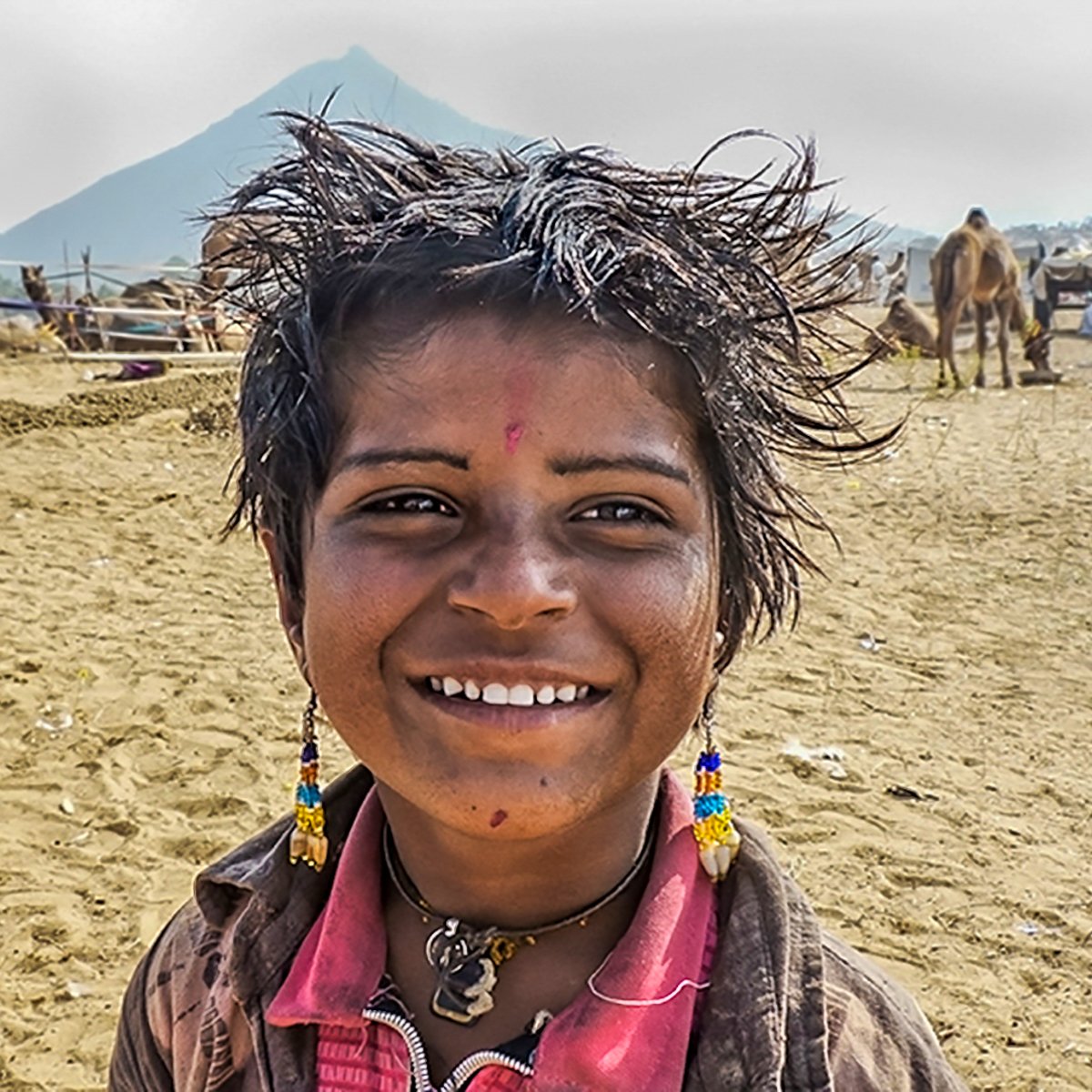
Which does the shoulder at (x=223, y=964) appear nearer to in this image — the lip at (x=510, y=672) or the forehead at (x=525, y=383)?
the lip at (x=510, y=672)

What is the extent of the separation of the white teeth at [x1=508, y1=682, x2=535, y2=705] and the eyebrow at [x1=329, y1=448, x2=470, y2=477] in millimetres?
211

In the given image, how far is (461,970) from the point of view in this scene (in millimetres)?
1232

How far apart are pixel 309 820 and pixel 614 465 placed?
58cm

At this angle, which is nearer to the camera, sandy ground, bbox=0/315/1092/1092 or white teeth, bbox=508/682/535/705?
white teeth, bbox=508/682/535/705

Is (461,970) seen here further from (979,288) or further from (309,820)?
(979,288)

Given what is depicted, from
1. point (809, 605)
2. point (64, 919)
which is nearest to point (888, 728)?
point (809, 605)

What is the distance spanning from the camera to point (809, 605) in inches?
223

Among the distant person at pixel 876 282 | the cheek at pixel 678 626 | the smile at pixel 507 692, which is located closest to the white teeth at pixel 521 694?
the smile at pixel 507 692

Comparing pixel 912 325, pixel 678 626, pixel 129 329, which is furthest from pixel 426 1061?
pixel 129 329

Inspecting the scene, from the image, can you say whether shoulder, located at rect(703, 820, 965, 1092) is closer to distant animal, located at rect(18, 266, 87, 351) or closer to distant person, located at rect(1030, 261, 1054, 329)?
distant animal, located at rect(18, 266, 87, 351)

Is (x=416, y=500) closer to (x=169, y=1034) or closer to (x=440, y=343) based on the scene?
(x=440, y=343)

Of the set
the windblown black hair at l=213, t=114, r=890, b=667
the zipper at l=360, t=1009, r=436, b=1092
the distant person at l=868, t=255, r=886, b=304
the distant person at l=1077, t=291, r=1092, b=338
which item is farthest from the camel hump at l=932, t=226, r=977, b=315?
the zipper at l=360, t=1009, r=436, b=1092

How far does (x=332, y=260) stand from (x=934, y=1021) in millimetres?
2310

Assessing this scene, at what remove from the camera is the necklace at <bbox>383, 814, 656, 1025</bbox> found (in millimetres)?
1211
